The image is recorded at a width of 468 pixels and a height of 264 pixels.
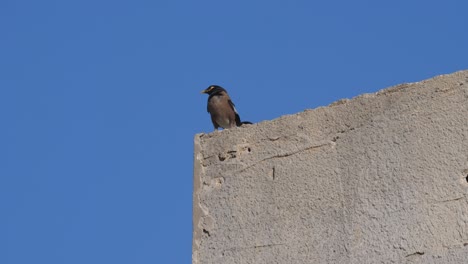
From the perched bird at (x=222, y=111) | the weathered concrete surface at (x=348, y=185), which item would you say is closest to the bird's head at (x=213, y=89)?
the perched bird at (x=222, y=111)

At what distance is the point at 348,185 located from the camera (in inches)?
217

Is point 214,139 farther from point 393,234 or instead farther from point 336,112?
point 393,234

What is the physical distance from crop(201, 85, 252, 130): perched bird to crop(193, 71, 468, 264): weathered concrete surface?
392cm

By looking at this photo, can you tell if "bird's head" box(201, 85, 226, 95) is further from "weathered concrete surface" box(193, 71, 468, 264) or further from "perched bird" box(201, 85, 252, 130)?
"weathered concrete surface" box(193, 71, 468, 264)

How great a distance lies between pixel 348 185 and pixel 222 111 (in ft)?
15.6

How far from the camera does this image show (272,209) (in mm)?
5680

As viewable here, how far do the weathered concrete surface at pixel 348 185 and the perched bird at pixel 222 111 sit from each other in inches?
154

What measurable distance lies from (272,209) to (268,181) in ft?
0.54

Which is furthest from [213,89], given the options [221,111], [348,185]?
[348,185]

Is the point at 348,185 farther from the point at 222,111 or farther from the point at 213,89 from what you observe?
the point at 213,89

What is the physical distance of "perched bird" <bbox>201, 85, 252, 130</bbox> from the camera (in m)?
10.0

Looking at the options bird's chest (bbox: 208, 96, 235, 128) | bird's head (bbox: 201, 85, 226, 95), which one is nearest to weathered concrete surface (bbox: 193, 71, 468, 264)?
bird's chest (bbox: 208, 96, 235, 128)

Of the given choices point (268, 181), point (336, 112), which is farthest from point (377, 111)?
point (268, 181)

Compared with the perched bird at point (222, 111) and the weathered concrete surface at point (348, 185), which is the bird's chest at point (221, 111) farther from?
the weathered concrete surface at point (348, 185)
